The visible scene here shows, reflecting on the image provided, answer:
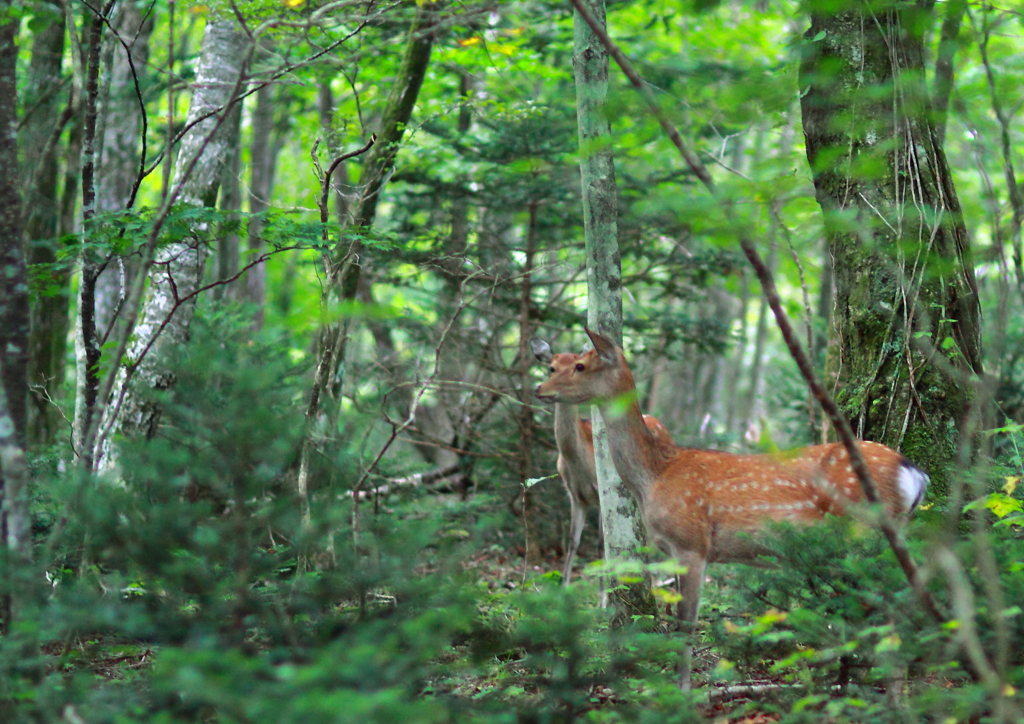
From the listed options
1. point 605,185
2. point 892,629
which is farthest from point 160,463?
point 605,185

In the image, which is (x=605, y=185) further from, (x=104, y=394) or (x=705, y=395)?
(x=705, y=395)

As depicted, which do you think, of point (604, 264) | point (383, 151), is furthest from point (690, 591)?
point (383, 151)

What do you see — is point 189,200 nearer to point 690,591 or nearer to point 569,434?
point 569,434

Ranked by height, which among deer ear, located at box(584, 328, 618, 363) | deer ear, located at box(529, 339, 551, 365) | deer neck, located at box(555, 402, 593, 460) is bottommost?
deer neck, located at box(555, 402, 593, 460)

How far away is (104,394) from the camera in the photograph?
4.00 meters

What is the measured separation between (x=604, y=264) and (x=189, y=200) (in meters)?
4.28

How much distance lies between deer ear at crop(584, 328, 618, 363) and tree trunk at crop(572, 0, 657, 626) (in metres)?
0.13

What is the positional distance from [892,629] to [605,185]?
3375mm

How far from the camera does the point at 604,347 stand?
5.64m

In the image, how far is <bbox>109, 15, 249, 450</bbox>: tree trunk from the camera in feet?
24.2

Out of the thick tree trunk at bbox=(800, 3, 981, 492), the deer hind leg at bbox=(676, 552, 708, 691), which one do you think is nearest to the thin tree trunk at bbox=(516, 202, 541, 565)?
the thick tree trunk at bbox=(800, 3, 981, 492)

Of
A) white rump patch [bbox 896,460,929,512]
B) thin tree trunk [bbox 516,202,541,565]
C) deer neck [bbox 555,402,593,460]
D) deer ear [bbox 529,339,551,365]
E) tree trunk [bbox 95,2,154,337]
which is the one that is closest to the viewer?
white rump patch [bbox 896,460,929,512]

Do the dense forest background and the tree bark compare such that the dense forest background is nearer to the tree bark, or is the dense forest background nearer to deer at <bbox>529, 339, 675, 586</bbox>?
the tree bark

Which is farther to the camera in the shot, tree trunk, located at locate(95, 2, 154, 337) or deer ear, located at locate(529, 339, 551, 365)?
tree trunk, located at locate(95, 2, 154, 337)
